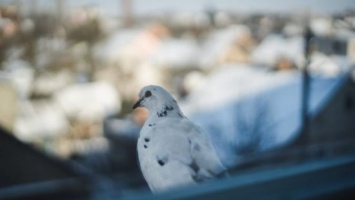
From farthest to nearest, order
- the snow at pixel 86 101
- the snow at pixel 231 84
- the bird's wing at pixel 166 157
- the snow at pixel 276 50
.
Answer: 1. the snow at pixel 276 50
2. the snow at pixel 231 84
3. the snow at pixel 86 101
4. the bird's wing at pixel 166 157

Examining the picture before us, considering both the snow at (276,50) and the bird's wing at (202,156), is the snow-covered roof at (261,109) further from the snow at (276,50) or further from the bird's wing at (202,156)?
the bird's wing at (202,156)

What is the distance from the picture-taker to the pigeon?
0.32 m

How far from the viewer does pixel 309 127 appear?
11.0 feet

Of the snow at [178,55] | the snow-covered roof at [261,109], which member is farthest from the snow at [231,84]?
the snow at [178,55]

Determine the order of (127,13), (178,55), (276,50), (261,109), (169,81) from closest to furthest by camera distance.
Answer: (127,13), (169,81), (261,109), (276,50), (178,55)

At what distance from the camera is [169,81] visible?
2.98 meters

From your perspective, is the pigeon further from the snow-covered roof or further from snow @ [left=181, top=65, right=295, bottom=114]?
snow @ [left=181, top=65, right=295, bottom=114]

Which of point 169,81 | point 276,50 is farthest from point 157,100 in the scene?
point 276,50

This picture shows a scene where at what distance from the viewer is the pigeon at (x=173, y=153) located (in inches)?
12.6

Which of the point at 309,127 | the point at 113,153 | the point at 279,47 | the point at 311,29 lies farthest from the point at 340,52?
the point at 113,153

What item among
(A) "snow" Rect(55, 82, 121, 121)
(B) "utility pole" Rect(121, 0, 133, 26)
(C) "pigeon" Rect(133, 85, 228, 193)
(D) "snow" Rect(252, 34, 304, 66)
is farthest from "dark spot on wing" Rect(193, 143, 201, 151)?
(D) "snow" Rect(252, 34, 304, 66)

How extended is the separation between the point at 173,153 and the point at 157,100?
0.04 m

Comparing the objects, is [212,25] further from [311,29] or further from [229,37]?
[311,29]

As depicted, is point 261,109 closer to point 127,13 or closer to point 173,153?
point 127,13
